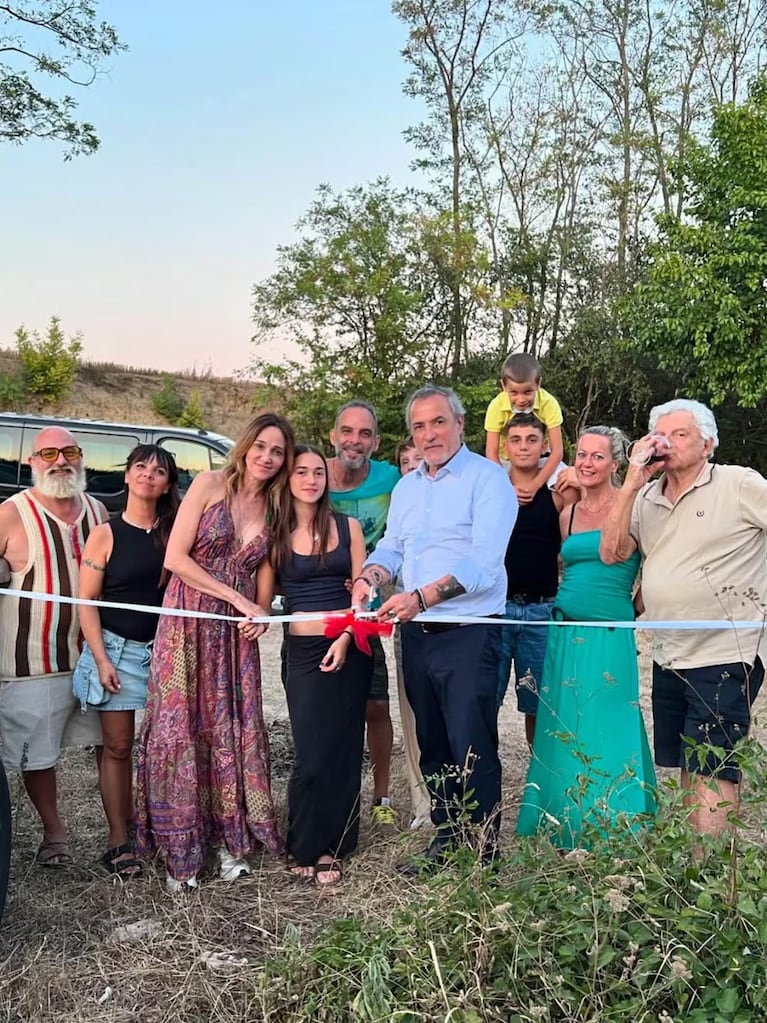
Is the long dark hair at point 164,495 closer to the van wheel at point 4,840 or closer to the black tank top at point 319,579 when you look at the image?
the black tank top at point 319,579

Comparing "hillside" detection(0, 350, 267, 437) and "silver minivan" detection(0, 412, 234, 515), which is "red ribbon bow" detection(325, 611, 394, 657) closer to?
"silver minivan" detection(0, 412, 234, 515)

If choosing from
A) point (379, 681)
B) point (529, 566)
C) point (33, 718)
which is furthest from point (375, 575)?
point (33, 718)

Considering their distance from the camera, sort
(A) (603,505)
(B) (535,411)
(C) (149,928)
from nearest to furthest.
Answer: (C) (149,928) < (A) (603,505) < (B) (535,411)

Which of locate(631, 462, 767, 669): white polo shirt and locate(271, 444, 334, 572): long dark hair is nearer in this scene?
locate(631, 462, 767, 669): white polo shirt

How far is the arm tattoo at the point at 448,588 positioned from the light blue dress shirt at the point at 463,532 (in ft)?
0.06

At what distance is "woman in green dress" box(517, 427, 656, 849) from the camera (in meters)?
3.43

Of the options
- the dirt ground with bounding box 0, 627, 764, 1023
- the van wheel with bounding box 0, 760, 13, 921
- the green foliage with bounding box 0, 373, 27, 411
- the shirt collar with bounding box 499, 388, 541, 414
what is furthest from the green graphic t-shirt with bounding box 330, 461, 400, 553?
the green foliage with bounding box 0, 373, 27, 411

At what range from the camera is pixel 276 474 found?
348 centimetres

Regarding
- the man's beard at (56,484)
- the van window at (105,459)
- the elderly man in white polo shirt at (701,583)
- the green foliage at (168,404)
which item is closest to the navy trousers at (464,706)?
the elderly man in white polo shirt at (701,583)

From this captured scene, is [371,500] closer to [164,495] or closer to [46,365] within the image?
[164,495]

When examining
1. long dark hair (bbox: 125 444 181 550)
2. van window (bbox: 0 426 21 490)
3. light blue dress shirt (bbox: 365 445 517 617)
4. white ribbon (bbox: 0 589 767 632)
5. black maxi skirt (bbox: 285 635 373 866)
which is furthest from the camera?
van window (bbox: 0 426 21 490)

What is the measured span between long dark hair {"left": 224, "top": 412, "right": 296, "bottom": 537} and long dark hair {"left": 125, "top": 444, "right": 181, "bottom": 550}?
27 cm

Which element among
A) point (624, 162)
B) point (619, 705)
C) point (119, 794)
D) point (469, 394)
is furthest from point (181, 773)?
point (624, 162)

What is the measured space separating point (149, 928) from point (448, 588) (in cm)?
153
